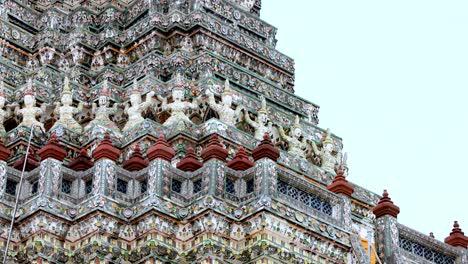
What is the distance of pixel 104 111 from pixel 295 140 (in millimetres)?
5728

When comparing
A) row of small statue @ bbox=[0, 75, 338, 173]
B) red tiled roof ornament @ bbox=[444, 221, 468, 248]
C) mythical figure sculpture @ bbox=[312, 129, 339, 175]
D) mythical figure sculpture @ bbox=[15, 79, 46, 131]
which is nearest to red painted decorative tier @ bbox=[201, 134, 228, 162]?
row of small statue @ bbox=[0, 75, 338, 173]

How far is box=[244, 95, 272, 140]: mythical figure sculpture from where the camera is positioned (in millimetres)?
44966

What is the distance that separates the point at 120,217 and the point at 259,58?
44.3 ft

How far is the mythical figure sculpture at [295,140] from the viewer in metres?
45.5

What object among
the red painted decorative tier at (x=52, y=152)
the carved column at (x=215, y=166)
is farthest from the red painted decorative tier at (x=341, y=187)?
the red painted decorative tier at (x=52, y=152)

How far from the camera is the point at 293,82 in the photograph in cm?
5128

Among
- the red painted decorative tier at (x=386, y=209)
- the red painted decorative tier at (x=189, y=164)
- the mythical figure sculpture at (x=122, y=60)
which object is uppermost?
the mythical figure sculpture at (x=122, y=60)

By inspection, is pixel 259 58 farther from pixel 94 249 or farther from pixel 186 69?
pixel 94 249

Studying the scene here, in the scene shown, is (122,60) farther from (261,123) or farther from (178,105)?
(261,123)

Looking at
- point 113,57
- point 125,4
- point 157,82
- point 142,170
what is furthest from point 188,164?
point 125,4

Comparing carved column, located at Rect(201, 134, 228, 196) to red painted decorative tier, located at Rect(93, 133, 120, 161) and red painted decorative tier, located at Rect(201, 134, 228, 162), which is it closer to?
red painted decorative tier, located at Rect(201, 134, 228, 162)

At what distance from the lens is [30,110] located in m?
44.5

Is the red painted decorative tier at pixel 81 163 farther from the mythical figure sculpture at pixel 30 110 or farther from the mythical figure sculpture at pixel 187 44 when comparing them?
the mythical figure sculpture at pixel 187 44

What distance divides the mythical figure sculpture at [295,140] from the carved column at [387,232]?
551 centimetres
